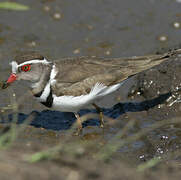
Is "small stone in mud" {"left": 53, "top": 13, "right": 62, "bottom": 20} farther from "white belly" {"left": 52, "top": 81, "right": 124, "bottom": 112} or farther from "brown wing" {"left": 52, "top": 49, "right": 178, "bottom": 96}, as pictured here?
"white belly" {"left": 52, "top": 81, "right": 124, "bottom": 112}

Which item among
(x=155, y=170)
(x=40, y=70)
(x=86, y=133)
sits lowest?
(x=86, y=133)

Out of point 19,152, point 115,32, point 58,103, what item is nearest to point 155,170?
point 19,152

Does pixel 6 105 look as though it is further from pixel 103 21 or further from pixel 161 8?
pixel 161 8

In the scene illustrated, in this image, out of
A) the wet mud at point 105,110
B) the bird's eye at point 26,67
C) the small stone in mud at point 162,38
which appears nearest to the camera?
the wet mud at point 105,110

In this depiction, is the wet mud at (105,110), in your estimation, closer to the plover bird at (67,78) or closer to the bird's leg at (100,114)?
the bird's leg at (100,114)

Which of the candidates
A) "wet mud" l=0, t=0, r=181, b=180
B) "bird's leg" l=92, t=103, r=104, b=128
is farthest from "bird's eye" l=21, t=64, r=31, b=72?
"bird's leg" l=92, t=103, r=104, b=128

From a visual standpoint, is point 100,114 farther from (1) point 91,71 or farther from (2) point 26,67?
(2) point 26,67

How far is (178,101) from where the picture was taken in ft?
27.1

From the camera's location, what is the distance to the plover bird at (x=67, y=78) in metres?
7.17

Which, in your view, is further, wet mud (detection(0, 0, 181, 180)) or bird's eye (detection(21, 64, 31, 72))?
bird's eye (detection(21, 64, 31, 72))

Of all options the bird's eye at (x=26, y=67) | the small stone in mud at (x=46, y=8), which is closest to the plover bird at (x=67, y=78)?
the bird's eye at (x=26, y=67)

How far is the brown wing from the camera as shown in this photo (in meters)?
7.25

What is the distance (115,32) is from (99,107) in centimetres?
287

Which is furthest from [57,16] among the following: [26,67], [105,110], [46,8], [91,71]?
[26,67]
